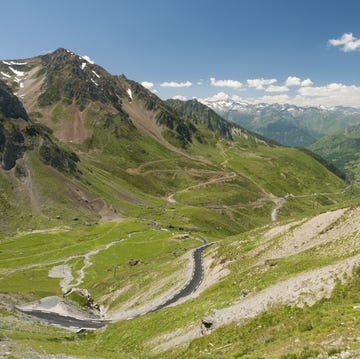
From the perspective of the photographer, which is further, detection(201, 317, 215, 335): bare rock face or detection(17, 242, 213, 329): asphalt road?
detection(17, 242, 213, 329): asphalt road

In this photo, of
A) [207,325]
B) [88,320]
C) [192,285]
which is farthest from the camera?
[192,285]

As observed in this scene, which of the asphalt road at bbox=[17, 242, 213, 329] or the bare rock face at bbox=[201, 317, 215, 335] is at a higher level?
the bare rock face at bbox=[201, 317, 215, 335]

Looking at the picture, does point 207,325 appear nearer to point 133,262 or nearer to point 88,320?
point 88,320

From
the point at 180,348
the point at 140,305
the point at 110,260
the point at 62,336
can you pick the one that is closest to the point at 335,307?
the point at 180,348

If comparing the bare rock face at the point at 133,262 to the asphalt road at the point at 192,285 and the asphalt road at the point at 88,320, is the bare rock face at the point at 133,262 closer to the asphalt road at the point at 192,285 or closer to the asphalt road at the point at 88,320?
the asphalt road at the point at 192,285

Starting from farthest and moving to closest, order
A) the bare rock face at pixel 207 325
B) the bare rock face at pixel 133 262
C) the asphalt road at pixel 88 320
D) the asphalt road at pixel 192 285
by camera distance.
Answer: the bare rock face at pixel 133 262, the asphalt road at pixel 192 285, the asphalt road at pixel 88 320, the bare rock face at pixel 207 325

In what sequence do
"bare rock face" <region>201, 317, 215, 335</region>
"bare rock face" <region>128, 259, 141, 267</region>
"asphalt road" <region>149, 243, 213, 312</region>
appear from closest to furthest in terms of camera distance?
"bare rock face" <region>201, 317, 215, 335</region> < "asphalt road" <region>149, 243, 213, 312</region> < "bare rock face" <region>128, 259, 141, 267</region>

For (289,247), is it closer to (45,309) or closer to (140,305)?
(140,305)

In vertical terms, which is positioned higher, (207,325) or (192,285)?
(207,325)

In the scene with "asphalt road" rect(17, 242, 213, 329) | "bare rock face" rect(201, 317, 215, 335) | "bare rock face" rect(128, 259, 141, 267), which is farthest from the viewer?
"bare rock face" rect(128, 259, 141, 267)

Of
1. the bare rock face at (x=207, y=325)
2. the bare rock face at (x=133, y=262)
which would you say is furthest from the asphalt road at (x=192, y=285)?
the bare rock face at (x=133, y=262)

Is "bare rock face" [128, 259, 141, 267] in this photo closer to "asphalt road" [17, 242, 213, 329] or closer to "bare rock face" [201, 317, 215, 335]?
"asphalt road" [17, 242, 213, 329]

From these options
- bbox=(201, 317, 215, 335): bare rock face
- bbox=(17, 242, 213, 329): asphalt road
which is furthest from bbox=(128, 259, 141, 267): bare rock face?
bbox=(201, 317, 215, 335): bare rock face

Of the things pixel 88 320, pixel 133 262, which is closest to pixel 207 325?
pixel 88 320
